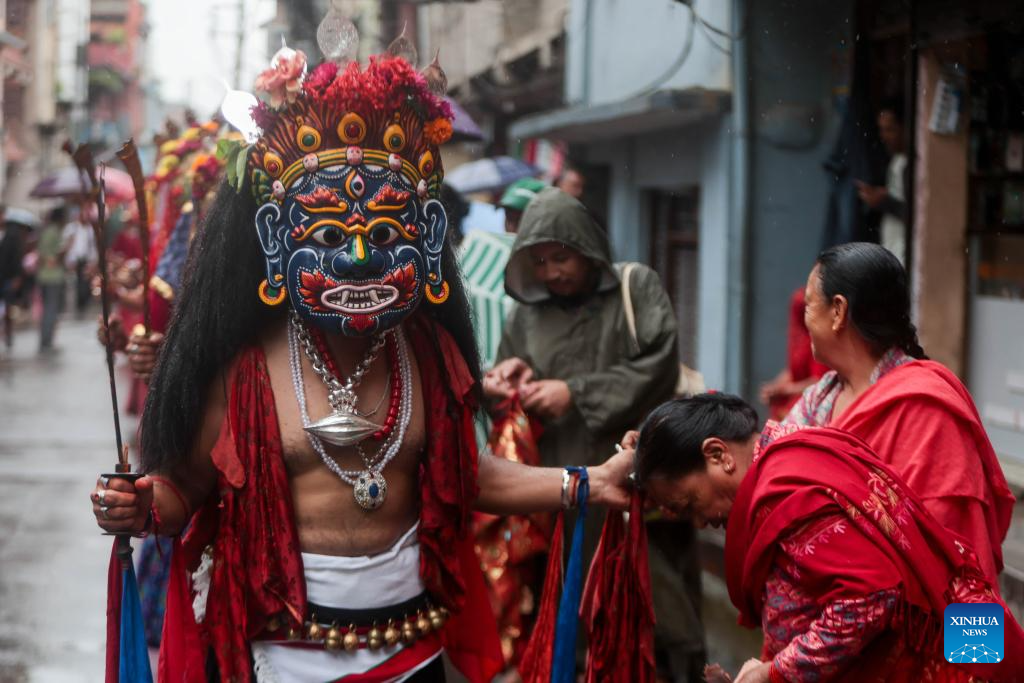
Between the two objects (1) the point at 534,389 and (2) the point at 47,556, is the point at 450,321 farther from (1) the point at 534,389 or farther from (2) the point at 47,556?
(2) the point at 47,556

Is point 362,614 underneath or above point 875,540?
underneath

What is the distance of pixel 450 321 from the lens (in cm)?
314

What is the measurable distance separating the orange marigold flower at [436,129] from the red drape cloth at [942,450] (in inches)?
44.5

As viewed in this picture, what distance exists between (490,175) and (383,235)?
8.35 m

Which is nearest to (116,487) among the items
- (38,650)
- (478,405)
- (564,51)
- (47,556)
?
(478,405)

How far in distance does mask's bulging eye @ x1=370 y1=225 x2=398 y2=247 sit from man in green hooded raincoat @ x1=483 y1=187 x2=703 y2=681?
1745mm

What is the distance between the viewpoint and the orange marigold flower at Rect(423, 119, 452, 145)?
292 centimetres

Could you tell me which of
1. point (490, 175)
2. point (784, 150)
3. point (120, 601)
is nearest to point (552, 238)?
point (120, 601)

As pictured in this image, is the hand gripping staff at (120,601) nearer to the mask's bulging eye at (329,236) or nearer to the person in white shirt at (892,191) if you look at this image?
the mask's bulging eye at (329,236)

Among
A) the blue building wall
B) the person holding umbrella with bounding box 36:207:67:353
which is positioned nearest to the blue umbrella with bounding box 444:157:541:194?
the blue building wall

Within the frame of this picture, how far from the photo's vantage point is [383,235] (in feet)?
9.23

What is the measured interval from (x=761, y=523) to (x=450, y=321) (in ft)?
3.23

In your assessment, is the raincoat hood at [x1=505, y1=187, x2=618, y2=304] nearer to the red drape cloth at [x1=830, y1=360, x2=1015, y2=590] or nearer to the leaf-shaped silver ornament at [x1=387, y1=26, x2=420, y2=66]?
the leaf-shaped silver ornament at [x1=387, y1=26, x2=420, y2=66]

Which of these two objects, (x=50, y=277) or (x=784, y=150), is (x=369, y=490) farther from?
(x=50, y=277)
